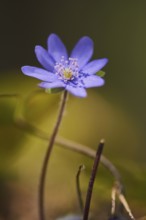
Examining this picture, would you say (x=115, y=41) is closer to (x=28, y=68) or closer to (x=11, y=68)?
(x=11, y=68)

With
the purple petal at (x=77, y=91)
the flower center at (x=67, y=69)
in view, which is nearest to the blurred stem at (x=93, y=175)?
the purple petal at (x=77, y=91)

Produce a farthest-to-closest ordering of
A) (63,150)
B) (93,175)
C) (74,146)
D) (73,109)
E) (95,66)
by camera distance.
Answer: (73,109) < (63,150) < (74,146) < (95,66) < (93,175)

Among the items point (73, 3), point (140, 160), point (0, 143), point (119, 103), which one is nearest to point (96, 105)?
point (119, 103)

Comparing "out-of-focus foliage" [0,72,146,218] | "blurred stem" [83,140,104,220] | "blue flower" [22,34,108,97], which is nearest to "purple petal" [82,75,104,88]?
"blue flower" [22,34,108,97]

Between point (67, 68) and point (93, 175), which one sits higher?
point (67, 68)

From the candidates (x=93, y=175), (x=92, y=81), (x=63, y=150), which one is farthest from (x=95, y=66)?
(x=63, y=150)

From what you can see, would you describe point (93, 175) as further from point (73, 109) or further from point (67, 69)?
point (73, 109)
